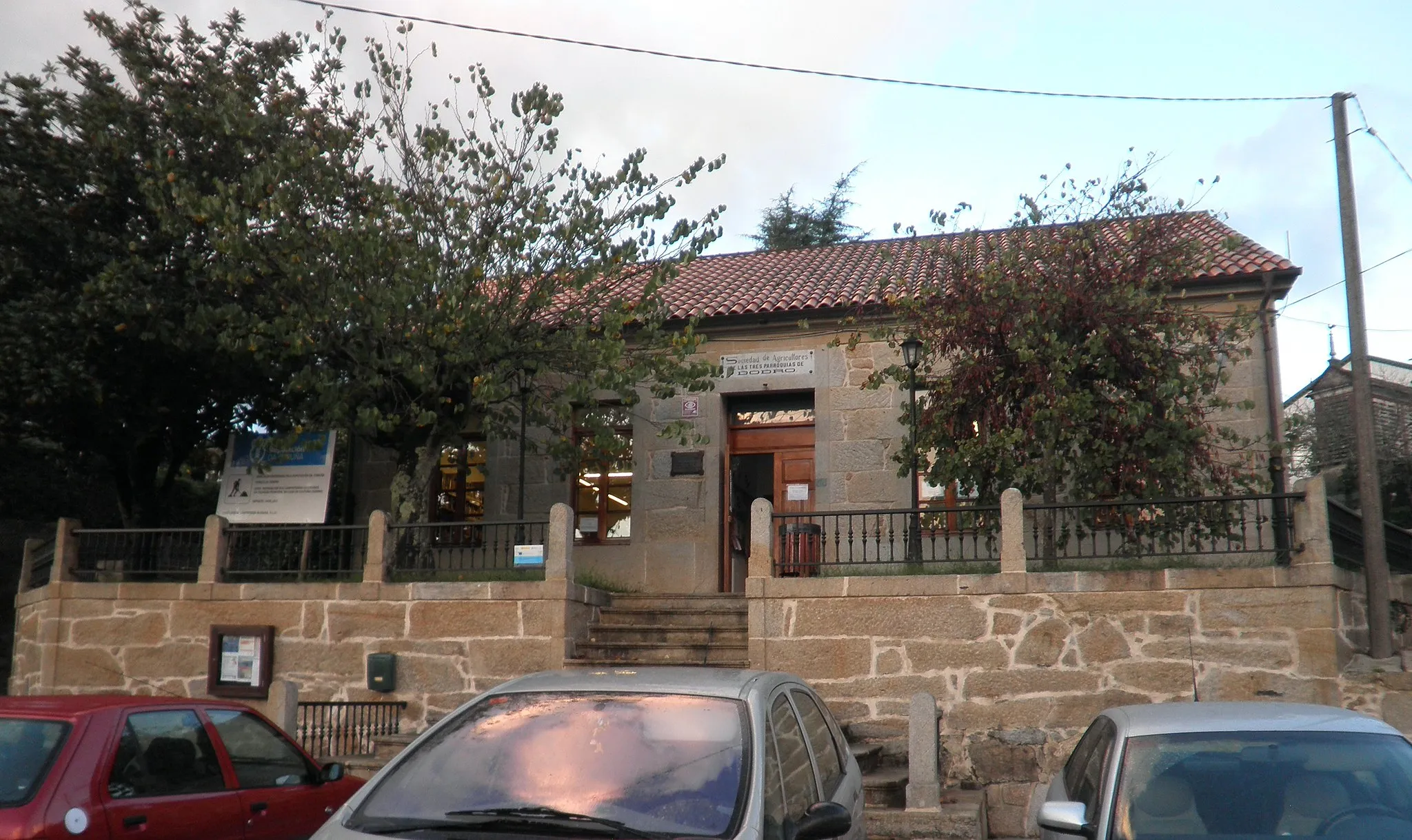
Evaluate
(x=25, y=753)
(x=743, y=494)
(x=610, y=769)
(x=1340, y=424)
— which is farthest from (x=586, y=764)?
(x=1340, y=424)

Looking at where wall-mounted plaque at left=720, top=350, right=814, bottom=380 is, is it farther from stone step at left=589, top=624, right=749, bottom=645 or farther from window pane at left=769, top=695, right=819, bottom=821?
window pane at left=769, top=695, right=819, bottom=821

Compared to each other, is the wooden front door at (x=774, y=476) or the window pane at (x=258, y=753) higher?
the wooden front door at (x=774, y=476)

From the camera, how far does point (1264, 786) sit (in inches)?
181

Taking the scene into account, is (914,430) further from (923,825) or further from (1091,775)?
(1091,775)

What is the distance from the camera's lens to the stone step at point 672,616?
13.6 meters

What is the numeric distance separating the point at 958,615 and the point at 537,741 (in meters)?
8.29

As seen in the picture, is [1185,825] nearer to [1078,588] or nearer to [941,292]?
[1078,588]

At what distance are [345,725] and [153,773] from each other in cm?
712

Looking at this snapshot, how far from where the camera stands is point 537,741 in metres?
4.19

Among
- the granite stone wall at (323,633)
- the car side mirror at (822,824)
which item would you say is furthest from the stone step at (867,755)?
the car side mirror at (822,824)

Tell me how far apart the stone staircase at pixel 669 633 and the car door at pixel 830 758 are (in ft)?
21.9

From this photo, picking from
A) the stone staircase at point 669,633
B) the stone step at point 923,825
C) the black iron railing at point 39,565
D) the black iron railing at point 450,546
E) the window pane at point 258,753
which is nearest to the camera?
the window pane at point 258,753

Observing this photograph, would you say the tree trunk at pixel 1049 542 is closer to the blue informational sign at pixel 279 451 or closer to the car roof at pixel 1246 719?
the car roof at pixel 1246 719

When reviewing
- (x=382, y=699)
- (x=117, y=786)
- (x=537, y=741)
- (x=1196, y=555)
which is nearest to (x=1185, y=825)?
(x=537, y=741)
